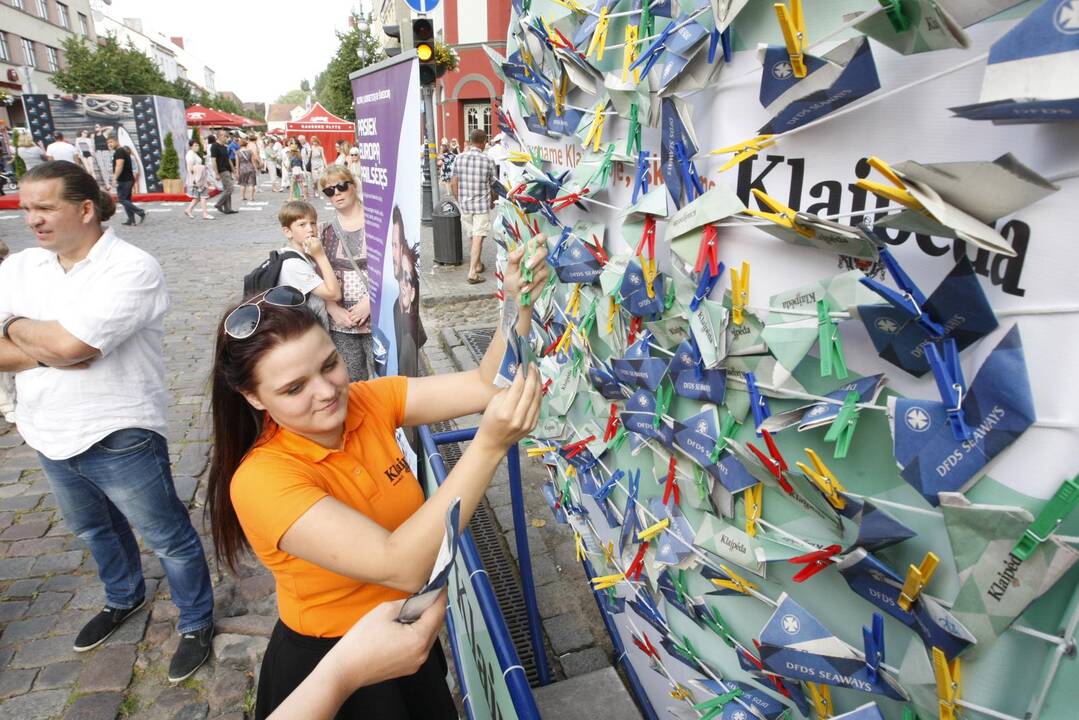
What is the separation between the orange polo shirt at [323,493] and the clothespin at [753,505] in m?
0.73

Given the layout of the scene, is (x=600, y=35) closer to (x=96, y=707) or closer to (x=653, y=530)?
(x=653, y=530)

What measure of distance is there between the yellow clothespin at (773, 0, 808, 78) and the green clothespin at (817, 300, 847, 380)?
0.30 m

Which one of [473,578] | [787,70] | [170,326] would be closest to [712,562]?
[473,578]

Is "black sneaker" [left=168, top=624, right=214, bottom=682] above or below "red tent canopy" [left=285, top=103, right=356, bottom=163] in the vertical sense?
below

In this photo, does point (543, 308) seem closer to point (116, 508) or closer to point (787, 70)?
point (787, 70)

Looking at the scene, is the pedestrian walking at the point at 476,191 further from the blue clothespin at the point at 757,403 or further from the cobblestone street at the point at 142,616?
the blue clothespin at the point at 757,403

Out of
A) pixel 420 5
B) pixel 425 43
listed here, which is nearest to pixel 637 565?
pixel 420 5

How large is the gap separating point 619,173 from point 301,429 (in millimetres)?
916

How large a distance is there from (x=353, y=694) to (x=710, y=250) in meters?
1.32

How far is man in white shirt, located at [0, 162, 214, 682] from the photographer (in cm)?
222

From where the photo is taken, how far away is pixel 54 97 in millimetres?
19812

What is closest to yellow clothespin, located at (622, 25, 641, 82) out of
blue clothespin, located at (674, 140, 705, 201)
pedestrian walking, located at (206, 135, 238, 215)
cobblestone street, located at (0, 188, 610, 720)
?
blue clothespin, located at (674, 140, 705, 201)

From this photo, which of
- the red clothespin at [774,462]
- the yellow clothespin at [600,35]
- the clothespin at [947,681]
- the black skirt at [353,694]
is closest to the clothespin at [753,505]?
the red clothespin at [774,462]

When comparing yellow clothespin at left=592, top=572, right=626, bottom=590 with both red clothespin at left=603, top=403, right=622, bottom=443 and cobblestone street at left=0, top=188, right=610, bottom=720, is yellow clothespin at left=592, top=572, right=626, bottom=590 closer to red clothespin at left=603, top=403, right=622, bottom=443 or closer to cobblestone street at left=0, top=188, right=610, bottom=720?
red clothespin at left=603, top=403, right=622, bottom=443
